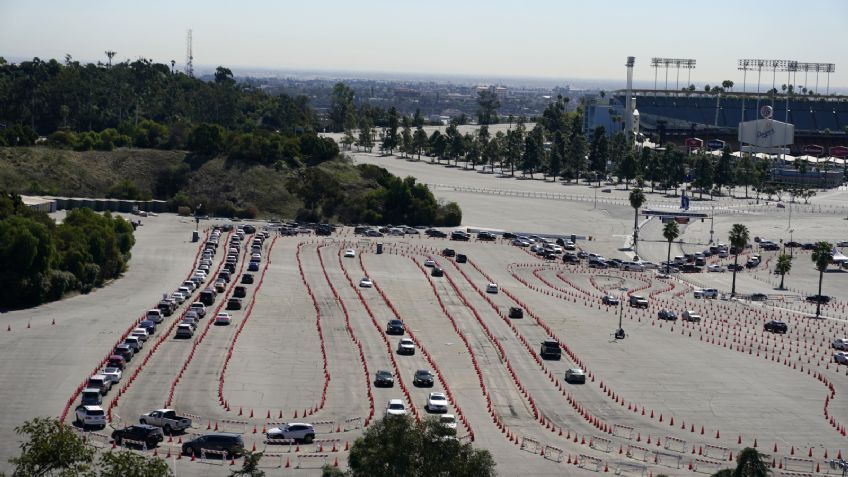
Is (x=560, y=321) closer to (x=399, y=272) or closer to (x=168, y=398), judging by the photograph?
(x=399, y=272)

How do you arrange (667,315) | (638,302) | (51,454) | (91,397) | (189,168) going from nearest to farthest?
(51,454), (91,397), (667,315), (638,302), (189,168)

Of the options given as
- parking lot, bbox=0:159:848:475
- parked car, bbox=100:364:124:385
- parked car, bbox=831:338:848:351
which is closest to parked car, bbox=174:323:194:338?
parking lot, bbox=0:159:848:475

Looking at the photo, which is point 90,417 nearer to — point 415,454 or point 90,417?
point 90,417

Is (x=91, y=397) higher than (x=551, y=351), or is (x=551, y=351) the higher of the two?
(x=91, y=397)

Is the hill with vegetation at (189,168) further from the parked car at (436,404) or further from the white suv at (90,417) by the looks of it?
the white suv at (90,417)

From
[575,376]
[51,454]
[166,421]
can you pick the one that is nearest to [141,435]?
[166,421]

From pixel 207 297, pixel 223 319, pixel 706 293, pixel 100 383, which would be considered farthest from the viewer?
pixel 706 293

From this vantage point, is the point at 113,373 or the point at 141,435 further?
the point at 113,373
